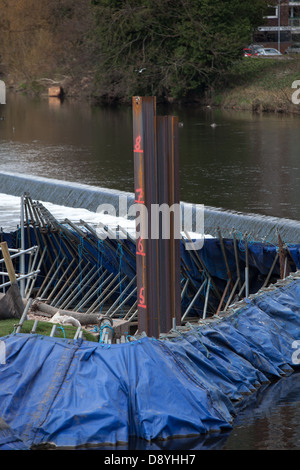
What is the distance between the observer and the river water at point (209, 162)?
1205cm

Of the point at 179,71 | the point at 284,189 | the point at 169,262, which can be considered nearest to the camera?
the point at 169,262

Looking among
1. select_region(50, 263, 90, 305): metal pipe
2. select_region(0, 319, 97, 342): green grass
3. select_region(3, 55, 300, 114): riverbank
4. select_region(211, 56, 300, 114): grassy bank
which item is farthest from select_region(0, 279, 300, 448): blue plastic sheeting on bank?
select_region(211, 56, 300, 114): grassy bank

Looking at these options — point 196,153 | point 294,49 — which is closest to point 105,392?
point 196,153

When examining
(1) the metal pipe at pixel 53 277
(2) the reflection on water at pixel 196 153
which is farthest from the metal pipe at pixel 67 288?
(2) the reflection on water at pixel 196 153

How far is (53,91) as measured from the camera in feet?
241

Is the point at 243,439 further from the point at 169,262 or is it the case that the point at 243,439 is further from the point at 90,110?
the point at 90,110

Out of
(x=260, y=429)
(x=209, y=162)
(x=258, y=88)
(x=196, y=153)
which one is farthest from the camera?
(x=258, y=88)

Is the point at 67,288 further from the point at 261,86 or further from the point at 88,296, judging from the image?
the point at 261,86

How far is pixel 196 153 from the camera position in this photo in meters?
39.3

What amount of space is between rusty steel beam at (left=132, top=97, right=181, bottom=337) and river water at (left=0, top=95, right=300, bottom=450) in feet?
6.75

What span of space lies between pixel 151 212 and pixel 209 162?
2496cm

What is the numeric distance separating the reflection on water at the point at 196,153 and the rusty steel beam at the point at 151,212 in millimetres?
14630

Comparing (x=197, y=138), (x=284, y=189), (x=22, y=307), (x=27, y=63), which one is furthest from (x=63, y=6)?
(x=22, y=307)
